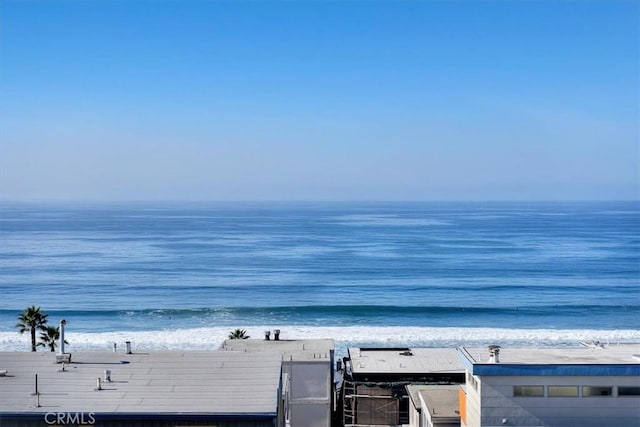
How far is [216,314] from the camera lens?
223ft

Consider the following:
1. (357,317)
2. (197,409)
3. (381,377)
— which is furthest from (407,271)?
(197,409)

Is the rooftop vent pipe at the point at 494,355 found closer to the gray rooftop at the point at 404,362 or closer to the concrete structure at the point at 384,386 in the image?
the concrete structure at the point at 384,386

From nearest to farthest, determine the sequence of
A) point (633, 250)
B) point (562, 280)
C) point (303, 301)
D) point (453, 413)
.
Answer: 1. point (453, 413)
2. point (303, 301)
3. point (562, 280)
4. point (633, 250)

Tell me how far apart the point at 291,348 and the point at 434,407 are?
353 inches

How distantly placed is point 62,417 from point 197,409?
287 centimetres

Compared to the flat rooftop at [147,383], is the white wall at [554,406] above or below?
below

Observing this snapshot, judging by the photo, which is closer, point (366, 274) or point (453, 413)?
point (453, 413)

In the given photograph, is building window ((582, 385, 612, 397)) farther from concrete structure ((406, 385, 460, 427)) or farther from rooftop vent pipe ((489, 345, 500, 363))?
concrete structure ((406, 385, 460, 427))

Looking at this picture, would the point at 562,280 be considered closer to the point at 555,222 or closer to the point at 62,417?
the point at 62,417

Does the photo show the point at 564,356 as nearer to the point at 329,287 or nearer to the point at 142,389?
the point at 142,389

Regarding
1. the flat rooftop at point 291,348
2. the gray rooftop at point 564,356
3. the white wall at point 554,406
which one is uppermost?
the gray rooftop at point 564,356

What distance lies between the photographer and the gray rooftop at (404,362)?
99.6 feet

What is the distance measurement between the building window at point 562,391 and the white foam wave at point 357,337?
34.3m

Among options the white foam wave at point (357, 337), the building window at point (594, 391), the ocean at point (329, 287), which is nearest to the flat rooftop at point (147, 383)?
the building window at point (594, 391)
